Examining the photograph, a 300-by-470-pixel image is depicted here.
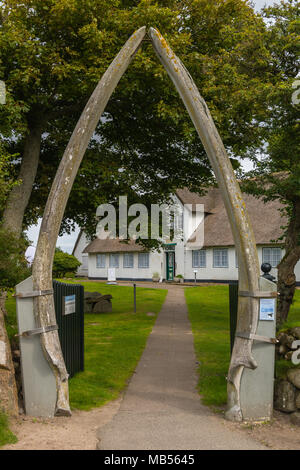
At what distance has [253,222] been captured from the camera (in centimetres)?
3725

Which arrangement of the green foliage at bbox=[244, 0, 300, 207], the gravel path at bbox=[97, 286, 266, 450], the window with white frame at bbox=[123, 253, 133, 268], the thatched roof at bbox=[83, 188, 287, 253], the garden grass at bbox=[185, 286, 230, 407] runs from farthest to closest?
the window with white frame at bbox=[123, 253, 133, 268] → the thatched roof at bbox=[83, 188, 287, 253] → the green foliage at bbox=[244, 0, 300, 207] → the garden grass at bbox=[185, 286, 230, 407] → the gravel path at bbox=[97, 286, 266, 450]

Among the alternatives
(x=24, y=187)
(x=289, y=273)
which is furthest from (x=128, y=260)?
(x=289, y=273)

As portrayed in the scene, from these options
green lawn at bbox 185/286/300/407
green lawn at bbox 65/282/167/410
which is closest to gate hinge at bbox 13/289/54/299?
green lawn at bbox 65/282/167/410

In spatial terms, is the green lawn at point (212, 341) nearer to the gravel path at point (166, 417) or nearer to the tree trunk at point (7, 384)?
the gravel path at point (166, 417)

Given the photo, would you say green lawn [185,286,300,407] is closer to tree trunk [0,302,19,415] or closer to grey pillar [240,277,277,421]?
grey pillar [240,277,277,421]

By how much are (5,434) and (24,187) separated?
10.4 m

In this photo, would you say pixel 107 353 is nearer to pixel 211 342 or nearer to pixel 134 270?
pixel 211 342

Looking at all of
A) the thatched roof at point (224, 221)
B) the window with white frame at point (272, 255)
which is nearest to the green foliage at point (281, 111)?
the thatched roof at point (224, 221)

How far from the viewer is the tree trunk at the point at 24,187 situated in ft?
47.9

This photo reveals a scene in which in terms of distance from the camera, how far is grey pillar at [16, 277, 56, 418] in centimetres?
713

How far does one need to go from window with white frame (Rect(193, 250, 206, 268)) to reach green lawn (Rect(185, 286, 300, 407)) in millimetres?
10466

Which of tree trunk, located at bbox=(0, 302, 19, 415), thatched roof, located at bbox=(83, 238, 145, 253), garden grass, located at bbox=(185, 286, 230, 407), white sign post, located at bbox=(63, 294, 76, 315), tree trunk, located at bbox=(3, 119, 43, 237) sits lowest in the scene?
garden grass, located at bbox=(185, 286, 230, 407)

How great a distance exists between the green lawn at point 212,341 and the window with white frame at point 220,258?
30.1ft
